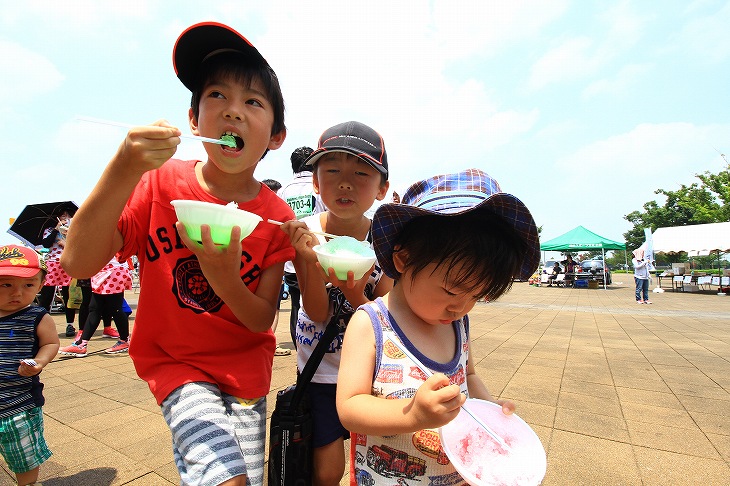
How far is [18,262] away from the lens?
2.38 meters

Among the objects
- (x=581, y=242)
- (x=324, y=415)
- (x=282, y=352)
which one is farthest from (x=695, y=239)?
(x=324, y=415)

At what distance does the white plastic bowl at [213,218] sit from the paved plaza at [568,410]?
5.54 ft

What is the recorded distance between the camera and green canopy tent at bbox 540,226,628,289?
20.7 m

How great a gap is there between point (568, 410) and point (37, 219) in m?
9.07

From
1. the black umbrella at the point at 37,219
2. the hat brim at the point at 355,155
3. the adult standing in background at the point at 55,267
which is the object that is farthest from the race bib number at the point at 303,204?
the black umbrella at the point at 37,219

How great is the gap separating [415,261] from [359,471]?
0.71 metres

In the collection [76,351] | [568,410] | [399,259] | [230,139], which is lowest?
[568,410]

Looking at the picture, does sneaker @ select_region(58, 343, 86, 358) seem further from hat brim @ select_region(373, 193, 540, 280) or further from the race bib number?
hat brim @ select_region(373, 193, 540, 280)

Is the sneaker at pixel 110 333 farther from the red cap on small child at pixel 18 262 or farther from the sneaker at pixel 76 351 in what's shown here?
the red cap on small child at pixel 18 262

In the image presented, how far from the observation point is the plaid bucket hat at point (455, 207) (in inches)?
50.4

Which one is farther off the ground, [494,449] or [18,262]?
[18,262]

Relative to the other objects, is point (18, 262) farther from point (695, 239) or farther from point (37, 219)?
point (695, 239)

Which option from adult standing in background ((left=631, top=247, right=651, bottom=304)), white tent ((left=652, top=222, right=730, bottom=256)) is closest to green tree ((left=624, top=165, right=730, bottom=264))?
white tent ((left=652, top=222, right=730, bottom=256))

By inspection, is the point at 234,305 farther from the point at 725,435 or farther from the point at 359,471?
the point at 725,435
